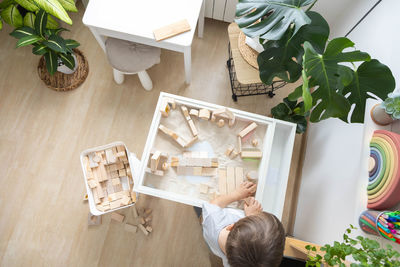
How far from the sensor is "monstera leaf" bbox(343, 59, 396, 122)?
1042 millimetres

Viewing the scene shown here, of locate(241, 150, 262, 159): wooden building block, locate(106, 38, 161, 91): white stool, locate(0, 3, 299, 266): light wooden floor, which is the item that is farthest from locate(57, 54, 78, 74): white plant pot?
locate(241, 150, 262, 159): wooden building block

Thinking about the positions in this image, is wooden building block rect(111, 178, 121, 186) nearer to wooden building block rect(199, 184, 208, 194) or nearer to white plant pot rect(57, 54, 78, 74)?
wooden building block rect(199, 184, 208, 194)

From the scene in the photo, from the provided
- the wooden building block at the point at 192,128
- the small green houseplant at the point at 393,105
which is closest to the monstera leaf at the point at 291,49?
the small green houseplant at the point at 393,105

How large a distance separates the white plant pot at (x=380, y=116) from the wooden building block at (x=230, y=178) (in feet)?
2.67

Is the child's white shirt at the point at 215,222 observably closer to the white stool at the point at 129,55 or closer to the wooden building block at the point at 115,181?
the wooden building block at the point at 115,181

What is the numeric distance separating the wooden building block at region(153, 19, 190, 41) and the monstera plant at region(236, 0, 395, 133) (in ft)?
1.92

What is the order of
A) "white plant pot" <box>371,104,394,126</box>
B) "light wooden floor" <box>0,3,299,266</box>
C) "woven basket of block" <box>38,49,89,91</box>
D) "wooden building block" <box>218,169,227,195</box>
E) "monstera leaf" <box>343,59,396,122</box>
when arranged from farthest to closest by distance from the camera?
1. "woven basket of block" <box>38,49,89,91</box>
2. "light wooden floor" <box>0,3,299,266</box>
3. "wooden building block" <box>218,169,227,195</box>
4. "white plant pot" <box>371,104,394,126</box>
5. "monstera leaf" <box>343,59,396,122</box>

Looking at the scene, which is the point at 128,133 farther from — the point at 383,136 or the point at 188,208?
the point at 383,136

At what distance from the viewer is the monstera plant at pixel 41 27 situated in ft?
5.53

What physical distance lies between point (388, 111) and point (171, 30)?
1.28 m

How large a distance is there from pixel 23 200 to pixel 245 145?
1.88 m

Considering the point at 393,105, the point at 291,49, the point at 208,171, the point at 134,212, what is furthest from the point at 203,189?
the point at 393,105

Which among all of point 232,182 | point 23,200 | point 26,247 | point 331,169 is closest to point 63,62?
point 23,200

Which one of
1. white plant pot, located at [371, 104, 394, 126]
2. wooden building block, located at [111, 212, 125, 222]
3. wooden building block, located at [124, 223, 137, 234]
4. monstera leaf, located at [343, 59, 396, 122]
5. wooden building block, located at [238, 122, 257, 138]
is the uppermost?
monstera leaf, located at [343, 59, 396, 122]
